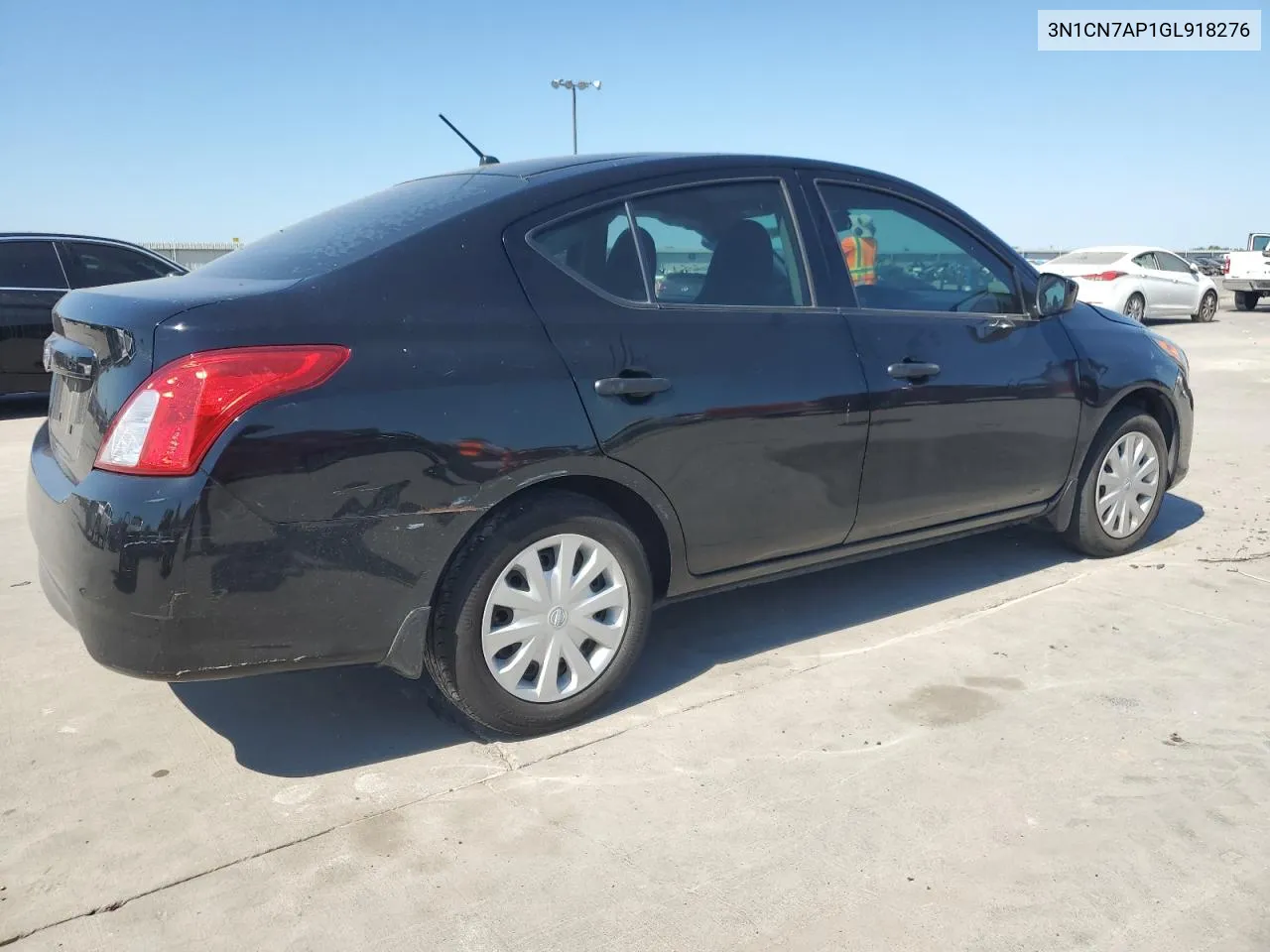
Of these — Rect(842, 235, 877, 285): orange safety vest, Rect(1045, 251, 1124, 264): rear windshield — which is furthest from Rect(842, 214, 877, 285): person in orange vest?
Rect(1045, 251, 1124, 264): rear windshield

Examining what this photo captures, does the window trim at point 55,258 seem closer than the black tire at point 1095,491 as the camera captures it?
No

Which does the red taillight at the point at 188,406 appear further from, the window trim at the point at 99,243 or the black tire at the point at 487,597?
the window trim at the point at 99,243

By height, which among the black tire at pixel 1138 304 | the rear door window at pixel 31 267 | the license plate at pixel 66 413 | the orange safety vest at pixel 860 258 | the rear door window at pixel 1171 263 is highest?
the rear door window at pixel 1171 263

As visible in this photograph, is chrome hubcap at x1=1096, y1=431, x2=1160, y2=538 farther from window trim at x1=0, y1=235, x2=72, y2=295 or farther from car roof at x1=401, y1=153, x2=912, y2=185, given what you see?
window trim at x1=0, y1=235, x2=72, y2=295

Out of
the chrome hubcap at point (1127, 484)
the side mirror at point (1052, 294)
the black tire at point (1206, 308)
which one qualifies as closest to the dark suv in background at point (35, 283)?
the side mirror at point (1052, 294)

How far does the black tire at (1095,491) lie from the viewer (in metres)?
4.73

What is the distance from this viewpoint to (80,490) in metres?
2.71

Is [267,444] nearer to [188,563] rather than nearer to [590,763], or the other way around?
[188,563]

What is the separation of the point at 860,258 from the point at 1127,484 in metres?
1.90

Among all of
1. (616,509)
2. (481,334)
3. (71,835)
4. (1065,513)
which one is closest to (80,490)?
(71,835)

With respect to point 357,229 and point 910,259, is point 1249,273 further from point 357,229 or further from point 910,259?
point 357,229

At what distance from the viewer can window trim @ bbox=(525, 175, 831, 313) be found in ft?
10.5

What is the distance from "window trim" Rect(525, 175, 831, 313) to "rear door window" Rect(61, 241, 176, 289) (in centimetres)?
757

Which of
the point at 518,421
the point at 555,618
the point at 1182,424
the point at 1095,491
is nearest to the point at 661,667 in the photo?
the point at 555,618
